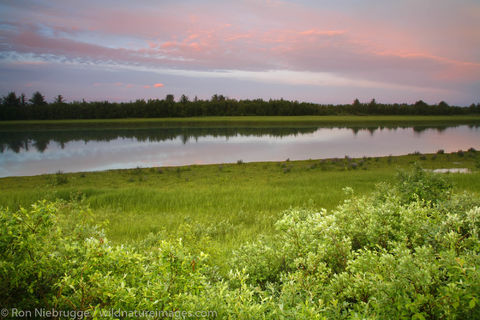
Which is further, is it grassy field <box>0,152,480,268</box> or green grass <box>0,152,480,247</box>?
green grass <box>0,152,480,247</box>

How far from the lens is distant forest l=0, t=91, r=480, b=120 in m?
96.5

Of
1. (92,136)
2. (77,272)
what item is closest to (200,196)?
(77,272)

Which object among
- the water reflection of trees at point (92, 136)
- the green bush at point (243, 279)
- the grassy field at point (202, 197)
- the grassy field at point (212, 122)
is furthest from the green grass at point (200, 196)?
the grassy field at point (212, 122)

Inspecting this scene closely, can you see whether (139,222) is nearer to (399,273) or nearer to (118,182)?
(399,273)

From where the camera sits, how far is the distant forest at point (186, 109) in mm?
96500

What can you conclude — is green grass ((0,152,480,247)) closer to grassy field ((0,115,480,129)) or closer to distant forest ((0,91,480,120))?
grassy field ((0,115,480,129))

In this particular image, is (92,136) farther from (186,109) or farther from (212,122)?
(186,109)

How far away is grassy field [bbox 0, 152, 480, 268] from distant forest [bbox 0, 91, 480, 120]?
9297 centimetres

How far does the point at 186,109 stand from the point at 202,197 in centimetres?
10564

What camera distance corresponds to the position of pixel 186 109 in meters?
112

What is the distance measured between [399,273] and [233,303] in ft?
4.30

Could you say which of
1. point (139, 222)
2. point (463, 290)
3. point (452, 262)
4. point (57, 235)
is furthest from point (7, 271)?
point (139, 222)

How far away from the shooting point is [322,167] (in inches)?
815

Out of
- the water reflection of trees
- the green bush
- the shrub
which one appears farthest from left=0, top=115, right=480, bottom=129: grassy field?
the shrub
